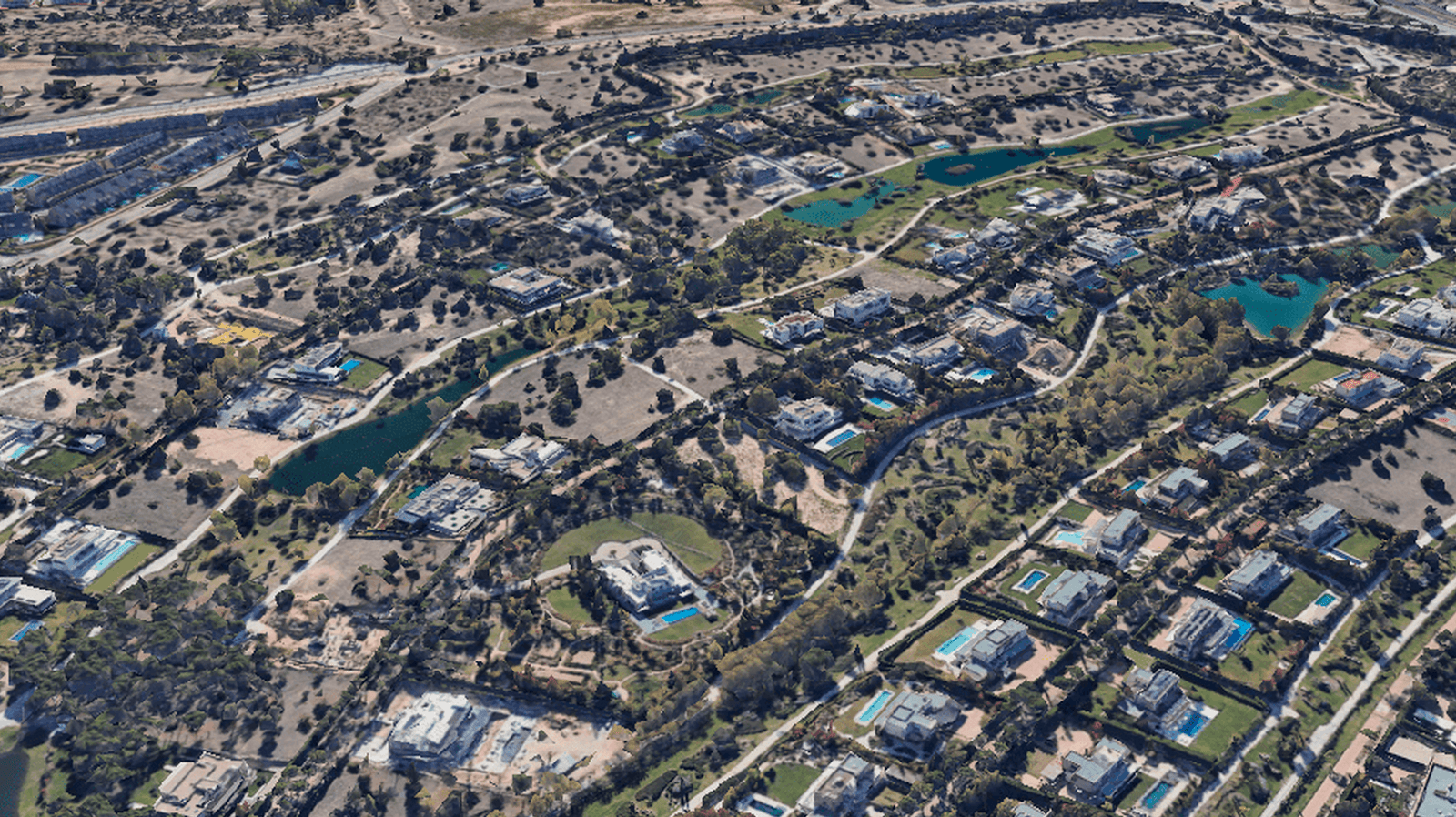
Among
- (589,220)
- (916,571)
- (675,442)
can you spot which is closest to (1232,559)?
(916,571)

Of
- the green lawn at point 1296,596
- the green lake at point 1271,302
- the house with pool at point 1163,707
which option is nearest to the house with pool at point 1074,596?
the house with pool at point 1163,707

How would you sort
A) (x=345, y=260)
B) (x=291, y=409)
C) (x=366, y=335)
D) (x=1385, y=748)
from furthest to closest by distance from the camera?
(x=345, y=260)
(x=366, y=335)
(x=291, y=409)
(x=1385, y=748)

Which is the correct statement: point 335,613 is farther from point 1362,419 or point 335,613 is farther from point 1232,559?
point 1362,419

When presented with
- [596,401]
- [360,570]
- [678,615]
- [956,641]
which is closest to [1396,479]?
[956,641]

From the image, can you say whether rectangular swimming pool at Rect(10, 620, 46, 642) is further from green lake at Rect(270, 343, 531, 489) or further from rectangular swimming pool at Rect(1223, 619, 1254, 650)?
Answer: rectangular swimming pool at Rect(1223, 619, 1254, 650)

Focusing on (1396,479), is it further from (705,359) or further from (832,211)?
(832,211)

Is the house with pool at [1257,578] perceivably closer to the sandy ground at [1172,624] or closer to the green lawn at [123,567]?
the sandy ground at [1172,624]
